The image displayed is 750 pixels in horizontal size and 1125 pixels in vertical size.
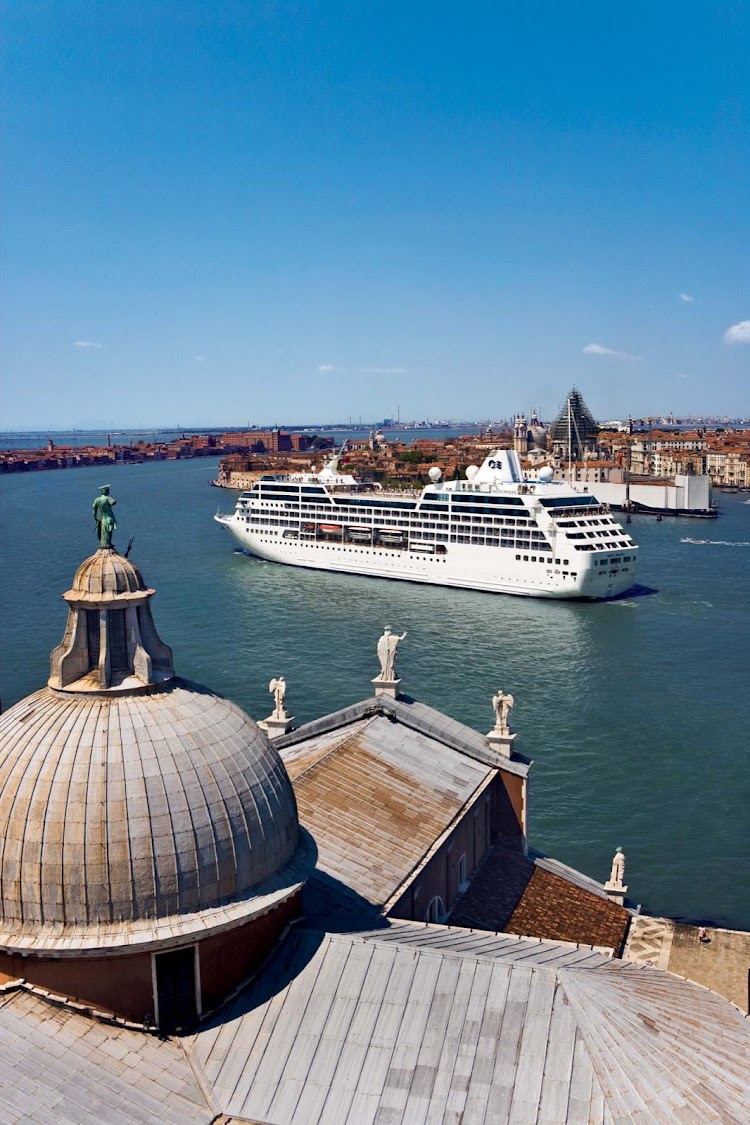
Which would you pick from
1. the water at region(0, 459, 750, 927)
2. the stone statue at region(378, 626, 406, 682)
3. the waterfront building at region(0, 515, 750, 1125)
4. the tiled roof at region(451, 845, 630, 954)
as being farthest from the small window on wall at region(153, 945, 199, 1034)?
the water at region(0, 459, 750, 927)

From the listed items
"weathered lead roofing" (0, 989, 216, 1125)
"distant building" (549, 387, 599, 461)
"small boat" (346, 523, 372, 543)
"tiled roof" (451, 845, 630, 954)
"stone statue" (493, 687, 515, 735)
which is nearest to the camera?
"weathered lead roofing" (0, 989, 216, 1125)

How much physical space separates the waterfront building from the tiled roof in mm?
4537

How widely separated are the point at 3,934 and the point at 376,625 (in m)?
46.1

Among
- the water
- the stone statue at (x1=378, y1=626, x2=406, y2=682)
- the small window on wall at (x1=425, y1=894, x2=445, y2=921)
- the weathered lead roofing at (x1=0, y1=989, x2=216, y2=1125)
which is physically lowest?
the water

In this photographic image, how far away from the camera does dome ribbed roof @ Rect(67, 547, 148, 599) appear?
34.4 feet

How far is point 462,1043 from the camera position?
354 inches

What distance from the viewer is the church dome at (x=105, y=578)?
10500 millimetres

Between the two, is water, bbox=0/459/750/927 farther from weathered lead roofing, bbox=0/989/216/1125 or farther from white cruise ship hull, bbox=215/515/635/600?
weathered lead roofing, bbox=0/989/216/1125

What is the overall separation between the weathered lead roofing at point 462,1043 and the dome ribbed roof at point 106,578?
4164mm

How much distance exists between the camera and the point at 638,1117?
812 centimetres

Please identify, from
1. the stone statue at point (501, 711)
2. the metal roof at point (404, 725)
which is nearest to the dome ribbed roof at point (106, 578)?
the metal roof at point (404, 725)

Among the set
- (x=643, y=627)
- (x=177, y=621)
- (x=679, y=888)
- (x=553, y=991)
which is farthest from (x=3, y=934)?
(x=643, y=627)

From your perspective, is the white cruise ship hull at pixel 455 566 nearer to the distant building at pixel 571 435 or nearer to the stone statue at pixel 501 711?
the stone statue at pixel 501 711

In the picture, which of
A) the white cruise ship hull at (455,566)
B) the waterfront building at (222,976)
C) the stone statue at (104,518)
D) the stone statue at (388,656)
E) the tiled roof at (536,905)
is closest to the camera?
the waterfront building at (222,976)
